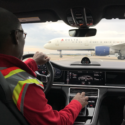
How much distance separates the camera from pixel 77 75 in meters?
2.98

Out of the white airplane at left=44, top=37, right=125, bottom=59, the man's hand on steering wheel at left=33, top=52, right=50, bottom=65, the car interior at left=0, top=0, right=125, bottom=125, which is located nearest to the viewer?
the man's hand on steering wheel at left=33, top=52, right=50, bottom=65

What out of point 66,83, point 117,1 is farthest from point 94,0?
point 66,83

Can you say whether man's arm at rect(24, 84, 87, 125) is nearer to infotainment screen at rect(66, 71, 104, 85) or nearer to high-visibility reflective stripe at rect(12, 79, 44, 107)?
high-visibility reflective stripe at rect(12, 79, 44, 107)

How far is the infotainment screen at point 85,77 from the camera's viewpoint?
2.90 metres

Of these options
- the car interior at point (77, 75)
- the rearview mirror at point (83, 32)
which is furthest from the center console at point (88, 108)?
the rearview mirror at point (83, 32)

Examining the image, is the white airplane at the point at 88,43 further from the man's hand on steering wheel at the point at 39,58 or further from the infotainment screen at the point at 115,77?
the man's hand on steering wheel at the point at 39,58

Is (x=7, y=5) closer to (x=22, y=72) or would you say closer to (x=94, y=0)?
(x=94, y=0)

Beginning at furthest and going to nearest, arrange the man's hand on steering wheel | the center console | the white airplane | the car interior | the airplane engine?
1. the white airplane
2. the airplane engine
3. the center console
4. the car interior
5. the man's hand on steering wheel

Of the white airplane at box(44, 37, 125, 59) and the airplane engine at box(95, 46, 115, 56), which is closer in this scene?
the airplane engine at box(95, 46, 115, 56)

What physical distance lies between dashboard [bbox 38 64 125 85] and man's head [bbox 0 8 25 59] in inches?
81.7

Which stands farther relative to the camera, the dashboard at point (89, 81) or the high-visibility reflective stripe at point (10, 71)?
the dashboard at point (89, 81)

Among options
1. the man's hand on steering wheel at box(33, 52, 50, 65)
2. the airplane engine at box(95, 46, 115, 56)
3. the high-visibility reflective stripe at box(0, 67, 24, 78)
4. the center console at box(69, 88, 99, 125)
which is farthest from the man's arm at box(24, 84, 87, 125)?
the airplane engine at box(95, 46, 115, 56)

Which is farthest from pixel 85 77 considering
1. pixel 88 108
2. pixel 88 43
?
pixel 88 43

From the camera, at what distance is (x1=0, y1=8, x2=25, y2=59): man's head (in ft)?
2.94
